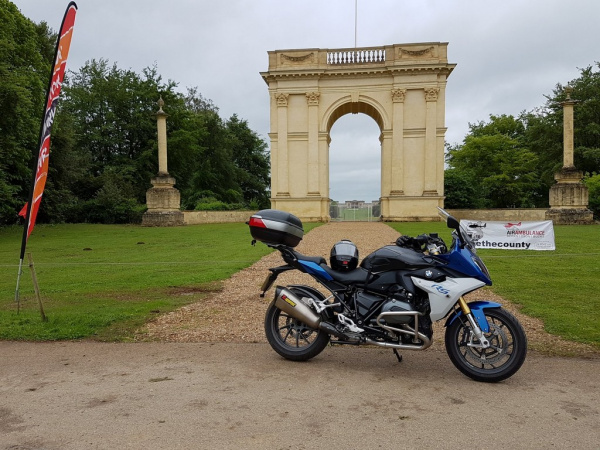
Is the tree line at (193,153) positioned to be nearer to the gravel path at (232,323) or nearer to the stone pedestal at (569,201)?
the stone pedestal at (569,201)

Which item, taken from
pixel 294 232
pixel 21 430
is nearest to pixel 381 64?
pixel 294 232

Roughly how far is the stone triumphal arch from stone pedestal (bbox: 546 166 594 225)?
24.0ft

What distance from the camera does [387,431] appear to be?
293 centimetres

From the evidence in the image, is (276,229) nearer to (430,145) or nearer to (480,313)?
(480,313)

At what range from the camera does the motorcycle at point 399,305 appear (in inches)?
151

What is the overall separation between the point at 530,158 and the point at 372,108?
1904 centimetres

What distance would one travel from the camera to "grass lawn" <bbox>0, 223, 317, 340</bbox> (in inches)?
222

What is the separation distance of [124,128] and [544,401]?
1816 inches

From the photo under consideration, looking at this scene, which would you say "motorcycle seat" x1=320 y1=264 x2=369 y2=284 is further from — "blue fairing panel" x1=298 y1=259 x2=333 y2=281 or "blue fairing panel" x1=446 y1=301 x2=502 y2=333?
"blue fairing panel" x1=446 y1=301 x2=502 y2=333

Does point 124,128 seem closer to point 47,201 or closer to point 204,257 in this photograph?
point 47,201

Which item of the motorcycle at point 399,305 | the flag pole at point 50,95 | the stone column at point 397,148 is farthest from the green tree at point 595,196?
the flag pole at point 50,95

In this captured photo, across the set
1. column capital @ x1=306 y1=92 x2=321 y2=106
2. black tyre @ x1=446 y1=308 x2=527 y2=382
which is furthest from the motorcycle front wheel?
column capital @ x1=306 y1=92 x2=321 y2=106

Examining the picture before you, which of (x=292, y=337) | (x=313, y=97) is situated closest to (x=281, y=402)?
(x=292, y=337)

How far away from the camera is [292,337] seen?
14.9 feet
